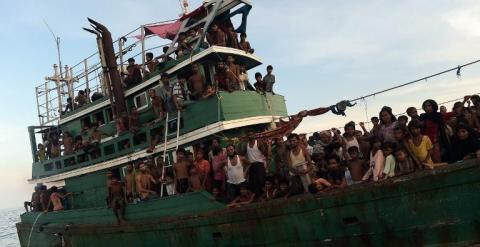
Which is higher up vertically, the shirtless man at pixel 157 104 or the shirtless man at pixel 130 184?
the shirtless man at pixel 157 104

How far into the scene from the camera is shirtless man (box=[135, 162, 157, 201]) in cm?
1077

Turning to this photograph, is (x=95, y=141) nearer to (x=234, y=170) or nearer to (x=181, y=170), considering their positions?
(x=181, y=170)

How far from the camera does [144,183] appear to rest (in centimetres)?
1086

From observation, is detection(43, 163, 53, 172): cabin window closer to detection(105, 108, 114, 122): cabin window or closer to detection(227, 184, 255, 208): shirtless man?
detection(105, 108, 114, 122): cabin window

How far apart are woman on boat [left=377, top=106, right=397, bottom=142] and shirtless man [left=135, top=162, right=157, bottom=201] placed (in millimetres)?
5510

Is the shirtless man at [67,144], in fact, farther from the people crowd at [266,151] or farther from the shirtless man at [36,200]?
the shirtless man at [36,200]

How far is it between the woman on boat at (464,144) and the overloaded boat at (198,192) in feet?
1.15

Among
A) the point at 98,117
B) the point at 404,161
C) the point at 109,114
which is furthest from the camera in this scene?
the point at 98,117

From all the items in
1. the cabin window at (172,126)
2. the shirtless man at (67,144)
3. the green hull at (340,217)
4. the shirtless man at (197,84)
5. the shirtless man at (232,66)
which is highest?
the shirtless man at (232,66)

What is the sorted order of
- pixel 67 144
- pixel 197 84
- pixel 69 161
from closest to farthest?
1. pixel 197 84
2. pixel 69 161
3. pixel 67 144

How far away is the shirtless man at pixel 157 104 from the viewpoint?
11.4m

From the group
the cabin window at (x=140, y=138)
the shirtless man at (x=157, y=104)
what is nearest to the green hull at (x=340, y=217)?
the cabin window at (x=140, y=138)

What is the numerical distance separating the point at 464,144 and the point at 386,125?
4.46 ft

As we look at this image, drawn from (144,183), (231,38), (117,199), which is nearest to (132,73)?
(231,38)
